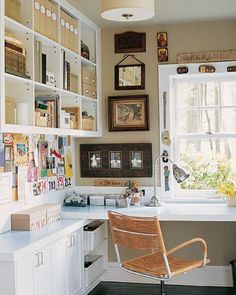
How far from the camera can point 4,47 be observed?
3.06 m

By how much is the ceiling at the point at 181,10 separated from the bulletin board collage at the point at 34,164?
1.12 metres

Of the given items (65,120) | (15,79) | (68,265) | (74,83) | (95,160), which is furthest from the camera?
(95,160)

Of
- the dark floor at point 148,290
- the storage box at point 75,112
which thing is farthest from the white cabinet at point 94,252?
the storage box at point 75,112

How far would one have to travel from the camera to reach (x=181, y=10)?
4230 mm

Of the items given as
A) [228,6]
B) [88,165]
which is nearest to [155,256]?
[88,165]

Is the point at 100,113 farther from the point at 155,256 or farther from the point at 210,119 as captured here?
the point at 155,256

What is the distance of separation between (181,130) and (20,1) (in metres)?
2.08

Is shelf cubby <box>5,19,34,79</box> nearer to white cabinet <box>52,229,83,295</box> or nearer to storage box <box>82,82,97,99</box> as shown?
storage box <box>82,82,97,99</box>

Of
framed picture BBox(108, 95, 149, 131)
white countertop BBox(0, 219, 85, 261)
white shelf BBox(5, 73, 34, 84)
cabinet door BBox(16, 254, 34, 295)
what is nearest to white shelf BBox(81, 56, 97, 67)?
framed picture BBox(108, 95, 149, 131)

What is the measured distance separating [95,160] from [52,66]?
4.42 ft

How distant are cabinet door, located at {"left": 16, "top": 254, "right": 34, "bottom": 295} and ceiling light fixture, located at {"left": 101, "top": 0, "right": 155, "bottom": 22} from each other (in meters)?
1.54

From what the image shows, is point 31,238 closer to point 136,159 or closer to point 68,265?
point 68,265

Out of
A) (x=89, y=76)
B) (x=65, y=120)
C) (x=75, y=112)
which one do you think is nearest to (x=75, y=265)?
(x=65, y=120)

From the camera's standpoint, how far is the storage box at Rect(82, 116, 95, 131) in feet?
14.5
